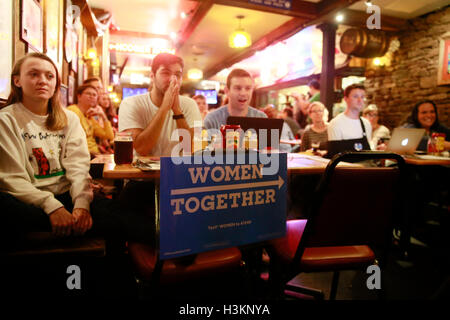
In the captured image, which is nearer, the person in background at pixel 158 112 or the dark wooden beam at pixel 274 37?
the person in background at pixel 158 112

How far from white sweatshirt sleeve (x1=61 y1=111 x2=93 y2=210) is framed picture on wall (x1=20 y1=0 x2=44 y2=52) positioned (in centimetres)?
110

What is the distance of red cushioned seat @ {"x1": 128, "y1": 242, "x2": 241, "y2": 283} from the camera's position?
1.10 m

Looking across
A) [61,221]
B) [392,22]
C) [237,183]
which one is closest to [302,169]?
[237,183]

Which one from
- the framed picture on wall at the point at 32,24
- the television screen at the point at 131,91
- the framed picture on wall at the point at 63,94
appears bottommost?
the framed picture on wall at the point at 63,94

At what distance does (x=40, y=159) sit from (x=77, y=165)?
0.57ft

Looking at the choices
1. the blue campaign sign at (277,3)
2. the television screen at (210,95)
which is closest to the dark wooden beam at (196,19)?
the blue campaign sign at (277,3)

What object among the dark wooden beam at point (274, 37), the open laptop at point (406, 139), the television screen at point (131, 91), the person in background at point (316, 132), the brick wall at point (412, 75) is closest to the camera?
the open laptop at point (406, 139)

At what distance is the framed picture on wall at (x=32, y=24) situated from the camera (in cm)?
221

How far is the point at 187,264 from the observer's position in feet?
3.66

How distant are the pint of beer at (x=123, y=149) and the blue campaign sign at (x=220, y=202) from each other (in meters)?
0.63

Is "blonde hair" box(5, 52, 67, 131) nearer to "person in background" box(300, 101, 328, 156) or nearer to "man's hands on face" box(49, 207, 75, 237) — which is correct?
"man's hands on face" box(49, 207, 75, 237)

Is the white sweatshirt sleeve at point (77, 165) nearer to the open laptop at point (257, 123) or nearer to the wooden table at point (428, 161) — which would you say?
the open laptop at point (257, 123)

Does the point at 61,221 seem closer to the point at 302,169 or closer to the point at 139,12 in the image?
the point at 302,169

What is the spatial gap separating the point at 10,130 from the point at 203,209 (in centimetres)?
107
